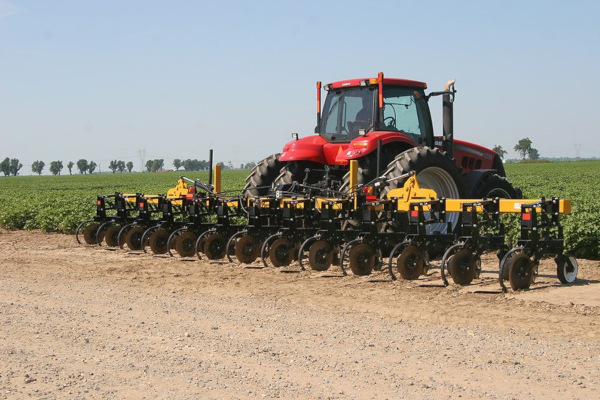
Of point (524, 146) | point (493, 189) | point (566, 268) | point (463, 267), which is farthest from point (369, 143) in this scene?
point (524, 146)

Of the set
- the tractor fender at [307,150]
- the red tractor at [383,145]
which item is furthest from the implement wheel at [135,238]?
the tractor fender at [307,150]

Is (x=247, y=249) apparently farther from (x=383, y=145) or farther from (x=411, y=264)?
(x=411, y=264)

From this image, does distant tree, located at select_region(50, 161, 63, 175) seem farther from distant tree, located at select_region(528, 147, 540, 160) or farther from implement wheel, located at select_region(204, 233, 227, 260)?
implement wheel, located at select_region(204, 233, 227, 260)

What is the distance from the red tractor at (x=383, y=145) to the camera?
399 inches

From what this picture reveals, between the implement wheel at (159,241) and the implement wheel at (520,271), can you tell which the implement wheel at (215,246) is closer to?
the implement wheel at (159,241)

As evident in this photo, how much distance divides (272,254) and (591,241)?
4.38 m

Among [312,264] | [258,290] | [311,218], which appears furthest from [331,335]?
[311,218]

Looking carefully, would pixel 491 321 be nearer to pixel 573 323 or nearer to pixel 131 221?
pixel 573 323

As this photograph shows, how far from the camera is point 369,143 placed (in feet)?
32.6

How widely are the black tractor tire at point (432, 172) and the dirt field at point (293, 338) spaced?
1.37 m

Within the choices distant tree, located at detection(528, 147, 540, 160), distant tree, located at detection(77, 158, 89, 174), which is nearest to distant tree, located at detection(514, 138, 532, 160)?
distant tree, located at detection(528, 147, 540, 160)

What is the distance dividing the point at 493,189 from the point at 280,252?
341cm

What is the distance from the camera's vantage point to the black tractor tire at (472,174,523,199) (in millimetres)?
11250

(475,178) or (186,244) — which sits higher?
(475,178)
